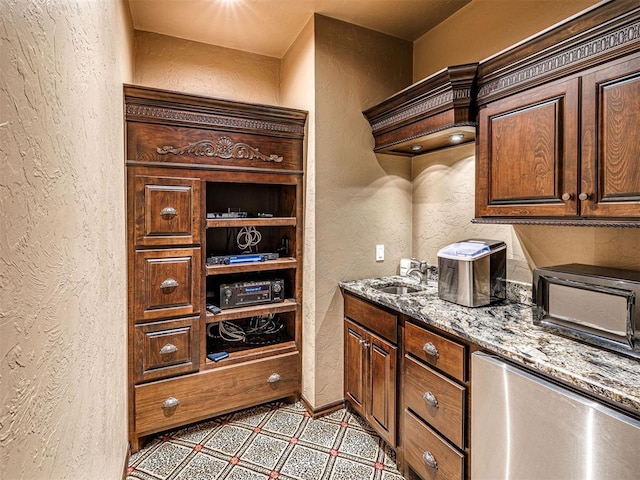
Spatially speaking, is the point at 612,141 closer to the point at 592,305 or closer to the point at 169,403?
the point at 592,305

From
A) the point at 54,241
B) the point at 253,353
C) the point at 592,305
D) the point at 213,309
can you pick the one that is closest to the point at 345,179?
the point at 213,309

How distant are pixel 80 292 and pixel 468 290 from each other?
1685mm

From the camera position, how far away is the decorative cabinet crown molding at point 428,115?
6.01 feet

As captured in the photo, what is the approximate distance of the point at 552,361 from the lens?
119 centimetres

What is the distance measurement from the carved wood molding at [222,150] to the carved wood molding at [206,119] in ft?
0.38

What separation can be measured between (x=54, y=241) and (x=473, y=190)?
7.18 ft

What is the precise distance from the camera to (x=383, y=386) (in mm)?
2041

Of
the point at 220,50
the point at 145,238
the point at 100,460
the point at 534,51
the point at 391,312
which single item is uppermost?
the point at 220,50

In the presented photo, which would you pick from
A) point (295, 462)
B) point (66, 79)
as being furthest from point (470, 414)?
point (66, 79)

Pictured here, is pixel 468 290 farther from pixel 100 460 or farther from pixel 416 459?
pixel 100 460

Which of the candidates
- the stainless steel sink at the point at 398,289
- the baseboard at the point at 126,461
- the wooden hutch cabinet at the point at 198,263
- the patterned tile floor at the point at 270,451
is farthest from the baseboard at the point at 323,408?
the baseboard at the point at 126,461

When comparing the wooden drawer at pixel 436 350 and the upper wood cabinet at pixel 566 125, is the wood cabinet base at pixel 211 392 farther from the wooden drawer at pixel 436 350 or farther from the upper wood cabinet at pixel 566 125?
the upper wood cabinet at pixel 566 125

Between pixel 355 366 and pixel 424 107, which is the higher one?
pixel 424 107

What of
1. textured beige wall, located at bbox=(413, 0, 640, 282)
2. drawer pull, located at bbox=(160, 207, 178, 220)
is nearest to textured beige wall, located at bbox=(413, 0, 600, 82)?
textured beige wall, located at bbox=(413, 0, 640, 282)
